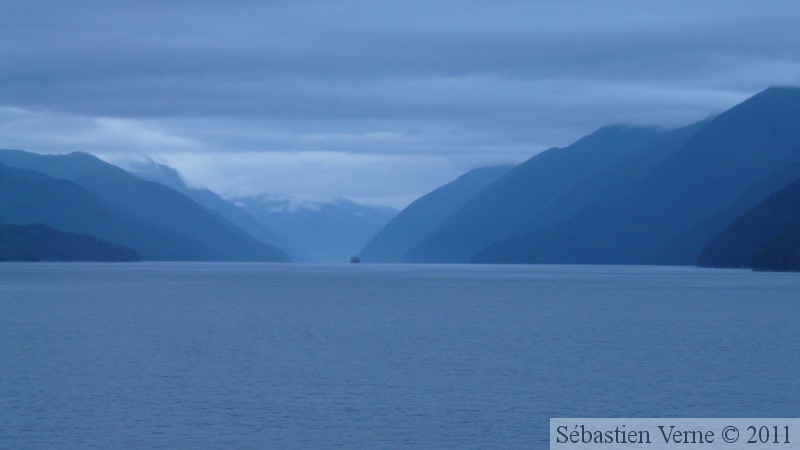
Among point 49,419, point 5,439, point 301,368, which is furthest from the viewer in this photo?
point 301,368

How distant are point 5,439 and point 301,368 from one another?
19496mm

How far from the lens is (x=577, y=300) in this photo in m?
122

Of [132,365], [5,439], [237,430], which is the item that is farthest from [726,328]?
[5,439]

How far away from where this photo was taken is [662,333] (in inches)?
2975

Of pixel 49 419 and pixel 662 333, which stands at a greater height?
pixel 662 333

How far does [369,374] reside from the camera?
5069 cm

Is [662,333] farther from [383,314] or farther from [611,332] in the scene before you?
[383,314]

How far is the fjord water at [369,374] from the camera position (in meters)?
36.9

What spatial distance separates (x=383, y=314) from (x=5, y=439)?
206ft

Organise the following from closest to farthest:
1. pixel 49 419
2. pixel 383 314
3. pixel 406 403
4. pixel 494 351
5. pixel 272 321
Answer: pixel 49 419 < pixel 406 403 < pixel 494 351 < pixel 272 321 < pixel 383 314

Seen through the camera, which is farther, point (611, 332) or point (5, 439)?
point (611, 332)

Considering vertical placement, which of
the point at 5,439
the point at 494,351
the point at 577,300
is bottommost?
the point at 5,439

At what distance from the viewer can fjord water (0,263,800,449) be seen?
3691 centimetres

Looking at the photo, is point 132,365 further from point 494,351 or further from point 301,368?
point 494,351
